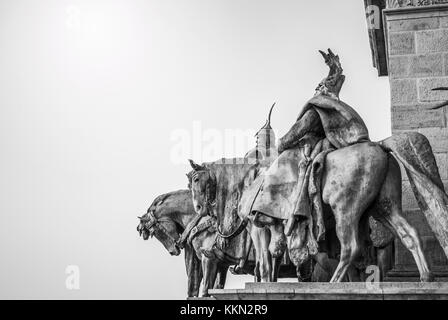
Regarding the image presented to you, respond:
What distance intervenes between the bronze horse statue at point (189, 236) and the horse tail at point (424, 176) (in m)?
5.21

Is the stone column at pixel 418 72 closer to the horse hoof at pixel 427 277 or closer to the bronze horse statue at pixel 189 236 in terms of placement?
the horse hoof at pixel 427 277

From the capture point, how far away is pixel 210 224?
19531 millimetres

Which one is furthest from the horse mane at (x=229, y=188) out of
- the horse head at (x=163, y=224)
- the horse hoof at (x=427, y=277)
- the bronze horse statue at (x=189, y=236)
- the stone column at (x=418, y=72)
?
Answer: the horse hoof at (x=427, y=277)

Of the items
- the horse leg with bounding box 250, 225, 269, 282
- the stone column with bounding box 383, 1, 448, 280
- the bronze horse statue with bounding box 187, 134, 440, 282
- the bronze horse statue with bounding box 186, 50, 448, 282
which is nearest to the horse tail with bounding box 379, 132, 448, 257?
the bronze horse statue with bounding box 186, 50, 448, 282

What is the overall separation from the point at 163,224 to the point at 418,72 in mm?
7126

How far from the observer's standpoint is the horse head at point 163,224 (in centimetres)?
2108

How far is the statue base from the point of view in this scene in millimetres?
12750

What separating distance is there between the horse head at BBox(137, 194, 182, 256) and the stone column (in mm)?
6536

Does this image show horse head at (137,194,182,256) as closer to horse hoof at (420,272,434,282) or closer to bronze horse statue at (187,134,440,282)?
bronze horse statue at (187,134,440,282)

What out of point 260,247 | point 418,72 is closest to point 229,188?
point 260,247

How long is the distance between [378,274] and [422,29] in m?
4.45

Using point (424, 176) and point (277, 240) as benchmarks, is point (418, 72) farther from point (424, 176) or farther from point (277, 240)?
point (277, 240)

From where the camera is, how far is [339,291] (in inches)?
516
